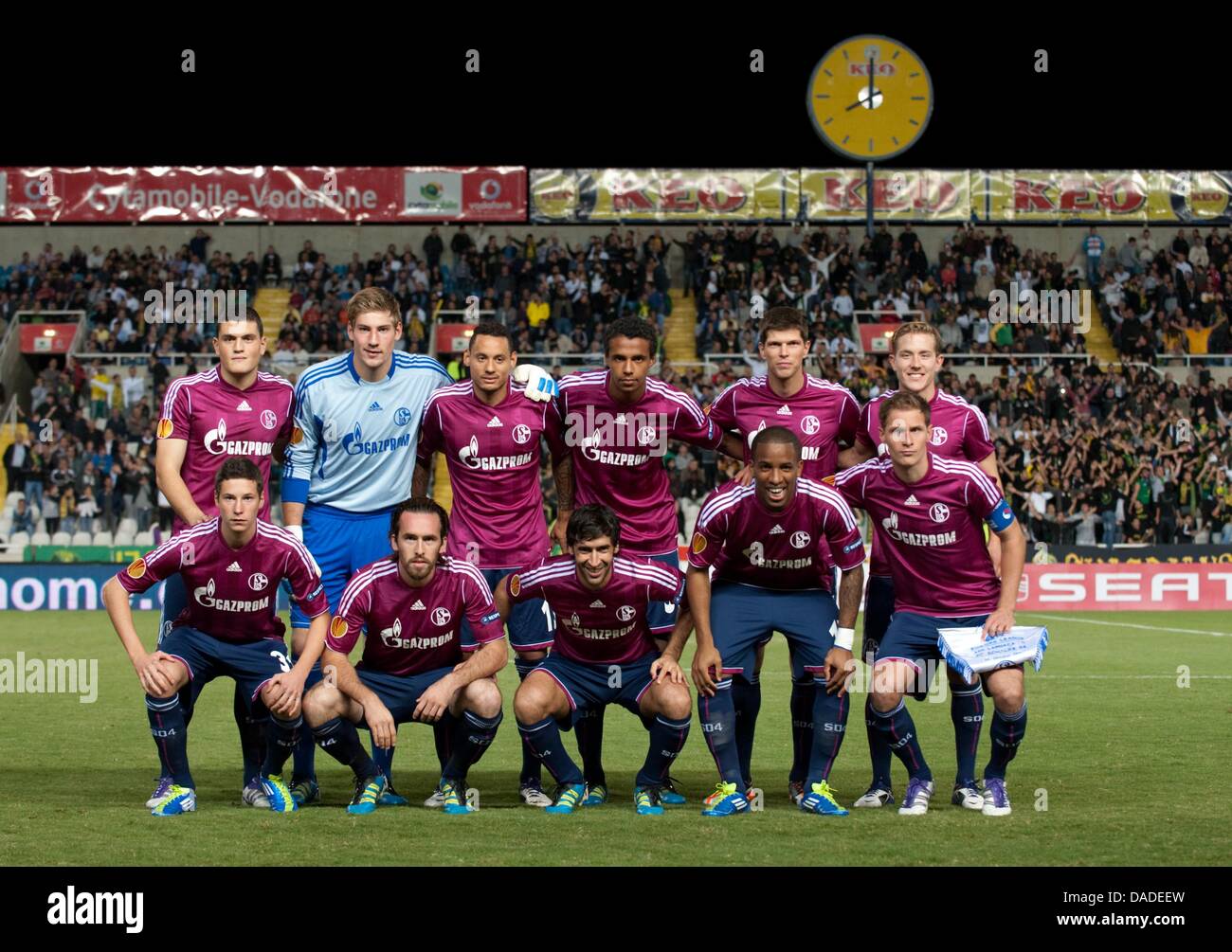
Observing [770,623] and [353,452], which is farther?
[353,452]

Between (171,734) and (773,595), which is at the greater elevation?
(773,595)

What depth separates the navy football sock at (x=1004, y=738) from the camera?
749 centimetres

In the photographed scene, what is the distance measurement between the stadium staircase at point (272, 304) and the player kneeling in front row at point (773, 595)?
87.9 ft

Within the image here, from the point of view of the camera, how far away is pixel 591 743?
25.9 ft

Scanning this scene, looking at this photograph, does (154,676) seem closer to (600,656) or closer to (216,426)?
(216,426)

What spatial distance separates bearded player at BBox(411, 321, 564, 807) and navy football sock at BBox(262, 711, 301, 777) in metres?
1.20

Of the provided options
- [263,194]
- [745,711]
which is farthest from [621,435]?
[263,194]

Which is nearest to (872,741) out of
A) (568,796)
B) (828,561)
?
(828,561)

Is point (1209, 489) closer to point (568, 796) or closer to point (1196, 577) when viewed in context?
point (1196, 577)

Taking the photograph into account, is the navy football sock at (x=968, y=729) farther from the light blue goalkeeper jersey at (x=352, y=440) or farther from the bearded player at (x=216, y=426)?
the bearded player at (x=216, y=426)

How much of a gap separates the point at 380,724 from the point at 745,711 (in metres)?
1.96

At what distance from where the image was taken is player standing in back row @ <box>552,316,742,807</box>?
26.8ft

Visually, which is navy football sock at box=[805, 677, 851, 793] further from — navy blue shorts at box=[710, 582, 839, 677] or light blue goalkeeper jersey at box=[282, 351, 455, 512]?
light blue goalkeeper jersey at box=[282, 351, 455, 512]

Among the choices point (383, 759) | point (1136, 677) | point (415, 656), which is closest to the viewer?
point (415, 656)
